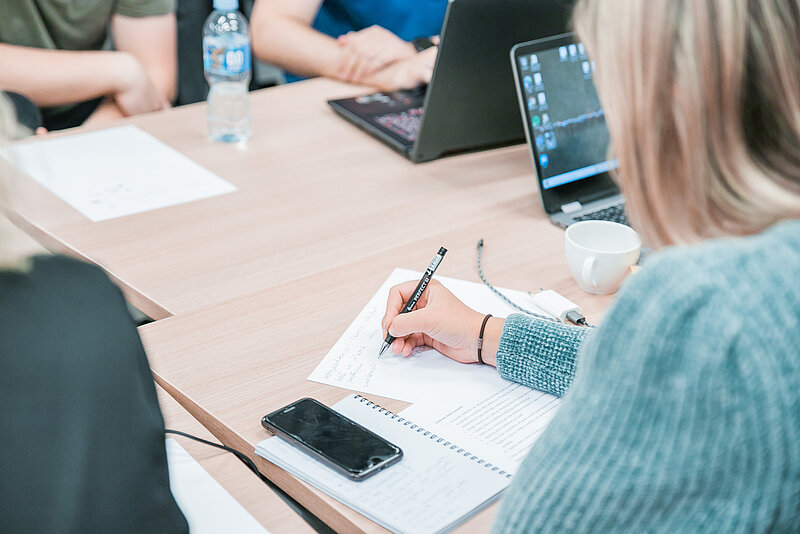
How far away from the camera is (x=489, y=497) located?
81 cm

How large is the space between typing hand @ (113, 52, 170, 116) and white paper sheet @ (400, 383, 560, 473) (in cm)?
128

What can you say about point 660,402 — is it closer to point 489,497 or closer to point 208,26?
point 489,497

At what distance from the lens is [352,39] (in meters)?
1.93

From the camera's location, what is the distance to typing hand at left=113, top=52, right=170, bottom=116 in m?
1.92

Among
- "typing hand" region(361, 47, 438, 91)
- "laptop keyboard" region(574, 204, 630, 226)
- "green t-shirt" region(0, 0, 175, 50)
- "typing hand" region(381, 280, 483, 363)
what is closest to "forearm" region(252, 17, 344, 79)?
"typing hand" region(361, 47, 438, 91)

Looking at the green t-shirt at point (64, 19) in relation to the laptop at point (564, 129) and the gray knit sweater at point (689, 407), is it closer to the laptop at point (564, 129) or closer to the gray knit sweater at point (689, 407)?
the laptop at point (564, 129)

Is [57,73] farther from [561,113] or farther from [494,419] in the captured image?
[494,419]

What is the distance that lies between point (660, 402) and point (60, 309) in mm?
402

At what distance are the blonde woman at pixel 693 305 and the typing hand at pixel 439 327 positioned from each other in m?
0.38

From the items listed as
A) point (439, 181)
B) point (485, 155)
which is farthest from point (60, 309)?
point (485, 155)

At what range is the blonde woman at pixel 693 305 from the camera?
1.72 ft

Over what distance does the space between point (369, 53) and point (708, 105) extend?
54.7 inches

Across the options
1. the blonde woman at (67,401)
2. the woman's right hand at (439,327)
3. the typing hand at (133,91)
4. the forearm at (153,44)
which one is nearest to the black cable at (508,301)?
the woman's right hand at (439,327)

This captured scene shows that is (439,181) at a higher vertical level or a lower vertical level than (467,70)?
lower
